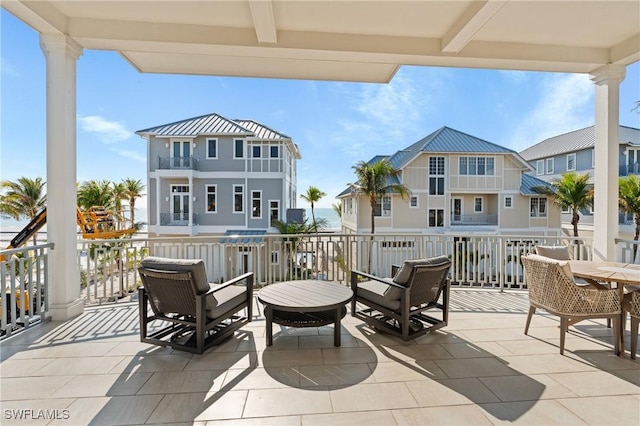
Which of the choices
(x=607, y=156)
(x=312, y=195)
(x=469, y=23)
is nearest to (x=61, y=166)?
(x=469, y=23)

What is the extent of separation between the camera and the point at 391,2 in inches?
110

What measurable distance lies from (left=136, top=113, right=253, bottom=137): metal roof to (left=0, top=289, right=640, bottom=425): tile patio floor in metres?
12.3

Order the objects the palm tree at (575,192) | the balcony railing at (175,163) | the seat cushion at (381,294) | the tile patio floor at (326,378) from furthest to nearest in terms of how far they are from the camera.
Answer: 1. the balcony railing at (175,163)
2. the palm tree at (575,192)
3. the seat cushion at (381,294)
4. the tile patio floor at (326,378)

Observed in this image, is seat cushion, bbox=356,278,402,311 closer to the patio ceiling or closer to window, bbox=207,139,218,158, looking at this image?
the patio ceiling

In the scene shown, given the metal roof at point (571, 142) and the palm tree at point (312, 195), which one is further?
the palm tree at point (312, 195)

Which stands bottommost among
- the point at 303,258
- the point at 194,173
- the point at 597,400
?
the point at 597,400

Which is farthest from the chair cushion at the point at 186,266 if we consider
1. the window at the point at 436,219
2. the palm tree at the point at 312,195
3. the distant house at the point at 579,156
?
the palm tree at the point at 312,195

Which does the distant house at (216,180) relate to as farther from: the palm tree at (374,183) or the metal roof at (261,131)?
the palm tree at (374,183)

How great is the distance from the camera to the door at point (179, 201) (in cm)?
1416

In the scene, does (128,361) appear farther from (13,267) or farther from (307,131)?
(307,131)

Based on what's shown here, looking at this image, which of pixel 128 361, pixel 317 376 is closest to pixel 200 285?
pixel 128 361

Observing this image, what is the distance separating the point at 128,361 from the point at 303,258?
8.91 ft

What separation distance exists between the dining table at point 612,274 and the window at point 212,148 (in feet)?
46.7

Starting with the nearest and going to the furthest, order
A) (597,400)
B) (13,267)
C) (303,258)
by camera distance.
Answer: (597,400) < (13,267) < (303,258)
